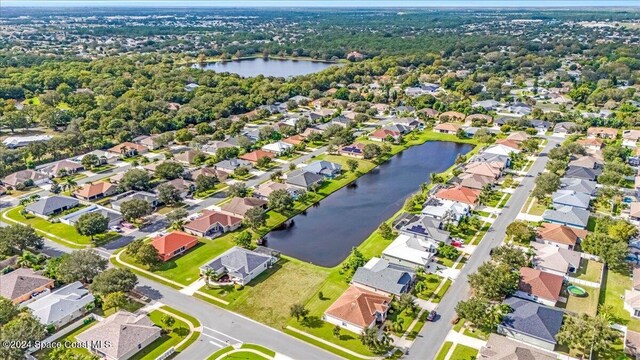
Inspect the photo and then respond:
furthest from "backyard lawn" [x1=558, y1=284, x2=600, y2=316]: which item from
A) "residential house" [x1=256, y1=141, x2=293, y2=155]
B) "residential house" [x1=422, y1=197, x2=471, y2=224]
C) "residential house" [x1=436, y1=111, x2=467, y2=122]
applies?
"residential house" [x1=436, y1=111, x2=467, y2=122]

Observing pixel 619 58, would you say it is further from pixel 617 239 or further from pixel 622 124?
pixel 617 239

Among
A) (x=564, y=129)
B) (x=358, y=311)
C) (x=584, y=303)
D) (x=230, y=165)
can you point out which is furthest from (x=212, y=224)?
(x=564, y=129)

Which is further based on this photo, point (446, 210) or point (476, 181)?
point (476, 181)

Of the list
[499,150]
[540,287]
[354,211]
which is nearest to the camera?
[540,287]

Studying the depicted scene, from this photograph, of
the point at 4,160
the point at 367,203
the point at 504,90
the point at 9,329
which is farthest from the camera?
the point at 504,90

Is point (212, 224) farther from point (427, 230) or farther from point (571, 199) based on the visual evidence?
point (571, 199)

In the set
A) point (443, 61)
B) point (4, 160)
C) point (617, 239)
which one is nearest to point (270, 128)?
point (4, 160)

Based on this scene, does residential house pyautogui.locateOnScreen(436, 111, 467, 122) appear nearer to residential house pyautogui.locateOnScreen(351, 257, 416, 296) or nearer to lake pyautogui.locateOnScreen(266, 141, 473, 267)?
lake pyautogui.locateOnScreen(266, 141, 473, 267)

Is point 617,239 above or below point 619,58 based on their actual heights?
below
